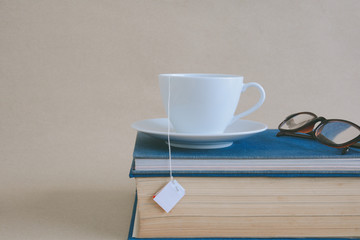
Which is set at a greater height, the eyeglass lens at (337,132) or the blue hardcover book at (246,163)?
the eyeglass lens at (337,132)

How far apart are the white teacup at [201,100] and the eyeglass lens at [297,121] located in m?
0.29

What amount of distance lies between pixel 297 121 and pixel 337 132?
0.28 m

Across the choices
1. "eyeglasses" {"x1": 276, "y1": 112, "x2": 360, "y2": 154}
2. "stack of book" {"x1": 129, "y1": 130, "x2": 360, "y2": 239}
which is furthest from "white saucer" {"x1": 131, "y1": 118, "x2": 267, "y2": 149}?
"eyeglasses" {"x1": 276, "y1": 112, "x2": 360, "y2": 154}

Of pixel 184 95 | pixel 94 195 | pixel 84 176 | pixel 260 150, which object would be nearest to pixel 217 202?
pixel 260 150

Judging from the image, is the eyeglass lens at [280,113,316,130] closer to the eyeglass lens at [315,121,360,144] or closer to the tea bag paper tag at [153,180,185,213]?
the eyeglass lens at [315,121,360,144]

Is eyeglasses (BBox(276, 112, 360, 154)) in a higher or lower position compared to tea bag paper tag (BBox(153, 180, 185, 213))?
higher

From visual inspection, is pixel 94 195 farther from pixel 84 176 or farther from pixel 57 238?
pixel 57 238

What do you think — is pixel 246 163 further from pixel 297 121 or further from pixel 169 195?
pixel 297 121

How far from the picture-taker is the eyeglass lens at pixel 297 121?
1407mm

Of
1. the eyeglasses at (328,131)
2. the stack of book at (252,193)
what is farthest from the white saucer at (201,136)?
the eyeglasses at (328,131)

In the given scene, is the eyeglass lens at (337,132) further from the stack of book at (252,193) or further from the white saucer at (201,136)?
the white saucer at (201,136)

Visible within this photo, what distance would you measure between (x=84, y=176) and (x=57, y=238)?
0.70 metres

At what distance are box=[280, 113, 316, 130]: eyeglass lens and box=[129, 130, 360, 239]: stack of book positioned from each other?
29 cm

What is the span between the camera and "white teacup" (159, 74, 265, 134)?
114 cm
